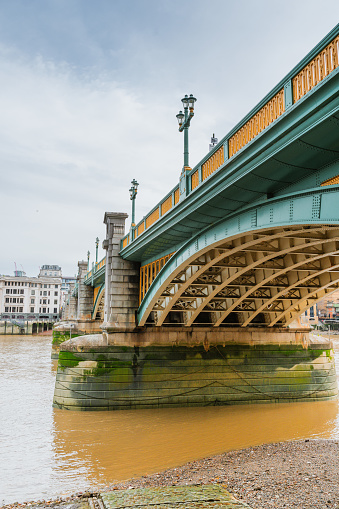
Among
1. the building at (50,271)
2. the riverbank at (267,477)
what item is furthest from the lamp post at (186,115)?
the building at (50,271)

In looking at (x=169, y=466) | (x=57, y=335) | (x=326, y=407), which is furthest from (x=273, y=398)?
(x=57, y=335)

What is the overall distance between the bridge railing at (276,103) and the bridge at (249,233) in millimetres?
18

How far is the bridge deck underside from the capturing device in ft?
42.4

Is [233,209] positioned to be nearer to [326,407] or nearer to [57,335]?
[326,407]

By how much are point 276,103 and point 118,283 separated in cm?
1428

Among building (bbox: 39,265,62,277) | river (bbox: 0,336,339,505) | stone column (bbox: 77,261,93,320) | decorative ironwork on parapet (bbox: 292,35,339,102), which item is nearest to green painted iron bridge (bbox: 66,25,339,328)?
decorative ironwork on parapet (bbox: 292,35,339,102)

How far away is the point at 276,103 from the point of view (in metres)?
7.44

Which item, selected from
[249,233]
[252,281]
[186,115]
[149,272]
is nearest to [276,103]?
[249,233]

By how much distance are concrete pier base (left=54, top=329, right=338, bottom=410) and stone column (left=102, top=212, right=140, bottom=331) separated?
0.76 meters

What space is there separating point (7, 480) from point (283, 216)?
8575 mm

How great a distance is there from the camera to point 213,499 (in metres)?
7.58

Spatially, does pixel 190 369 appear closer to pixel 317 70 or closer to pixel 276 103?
pixel 276 103

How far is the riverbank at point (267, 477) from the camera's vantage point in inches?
300

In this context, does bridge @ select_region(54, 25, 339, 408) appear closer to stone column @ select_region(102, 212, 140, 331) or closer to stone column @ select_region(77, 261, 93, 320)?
stone column @ select_region(102, 212, 140, 331)
